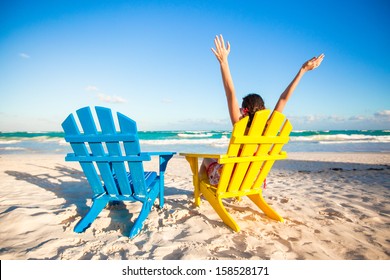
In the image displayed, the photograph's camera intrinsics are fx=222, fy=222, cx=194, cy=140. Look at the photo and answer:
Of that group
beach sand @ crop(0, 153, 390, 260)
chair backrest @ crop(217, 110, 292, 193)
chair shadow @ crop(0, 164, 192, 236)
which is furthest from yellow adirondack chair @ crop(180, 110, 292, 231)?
chair shadow @ crop(0, 164, 192, 236)

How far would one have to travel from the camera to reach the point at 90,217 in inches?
104

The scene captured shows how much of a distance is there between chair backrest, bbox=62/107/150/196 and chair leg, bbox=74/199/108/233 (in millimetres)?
247

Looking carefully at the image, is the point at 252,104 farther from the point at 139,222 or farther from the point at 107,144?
the point at 139,222

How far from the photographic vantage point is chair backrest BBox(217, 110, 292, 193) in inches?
88.4

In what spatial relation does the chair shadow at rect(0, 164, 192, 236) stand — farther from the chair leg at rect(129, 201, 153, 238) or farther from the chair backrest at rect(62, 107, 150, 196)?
the chair backrest at rect(62, 107, 150, 196)

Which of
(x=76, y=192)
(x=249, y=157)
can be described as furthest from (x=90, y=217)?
(x=249, y=157)

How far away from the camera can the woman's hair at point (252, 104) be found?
2555mm

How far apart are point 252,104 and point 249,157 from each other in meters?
0.62

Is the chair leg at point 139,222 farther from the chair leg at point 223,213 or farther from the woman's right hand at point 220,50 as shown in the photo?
the woman's right hand at point 220,50
